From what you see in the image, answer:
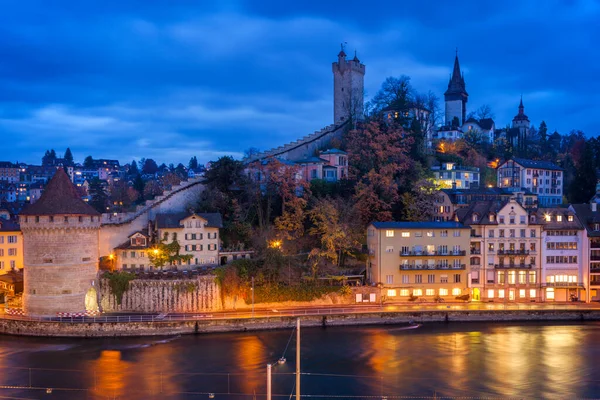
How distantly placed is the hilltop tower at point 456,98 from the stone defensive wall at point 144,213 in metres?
64.5

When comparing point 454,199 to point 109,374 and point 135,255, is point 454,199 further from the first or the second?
point 109,374

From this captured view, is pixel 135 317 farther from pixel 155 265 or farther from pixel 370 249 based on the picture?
pixel 370 249

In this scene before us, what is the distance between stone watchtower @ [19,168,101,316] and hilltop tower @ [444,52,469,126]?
7700 centimetres

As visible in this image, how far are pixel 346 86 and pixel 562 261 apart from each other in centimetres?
3677

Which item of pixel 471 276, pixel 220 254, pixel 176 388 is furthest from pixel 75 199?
pixel 471 276

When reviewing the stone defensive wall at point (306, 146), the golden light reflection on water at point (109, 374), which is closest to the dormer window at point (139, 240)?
A: the golden light reflection on water at point (109, 374)

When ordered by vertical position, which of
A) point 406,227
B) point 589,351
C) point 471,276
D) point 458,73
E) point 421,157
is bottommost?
point 589,351

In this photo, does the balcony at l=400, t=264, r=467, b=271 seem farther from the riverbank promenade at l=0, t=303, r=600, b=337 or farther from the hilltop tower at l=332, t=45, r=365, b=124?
Answer: the hilltop tower at l=332, t=45, r=365, b=124

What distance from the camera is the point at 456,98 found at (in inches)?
3971

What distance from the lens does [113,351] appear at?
3319 cm

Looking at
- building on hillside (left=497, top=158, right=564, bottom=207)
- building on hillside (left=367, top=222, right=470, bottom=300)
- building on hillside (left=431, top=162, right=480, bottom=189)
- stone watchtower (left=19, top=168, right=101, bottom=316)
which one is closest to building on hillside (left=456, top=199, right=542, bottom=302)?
building on hillside (left=367, top=222, right=470, bottom=300)

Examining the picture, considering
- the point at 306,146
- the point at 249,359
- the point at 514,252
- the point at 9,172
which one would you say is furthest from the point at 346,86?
the point at 9,172

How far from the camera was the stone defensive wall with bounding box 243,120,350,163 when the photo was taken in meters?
58.6

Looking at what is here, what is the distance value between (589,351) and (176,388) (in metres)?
25.1
